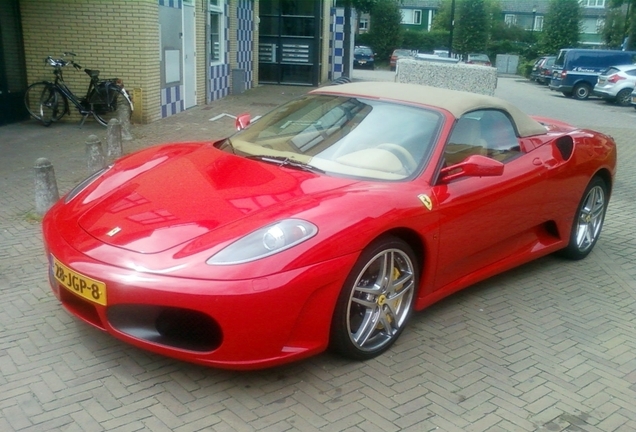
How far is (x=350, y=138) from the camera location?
4230 mm

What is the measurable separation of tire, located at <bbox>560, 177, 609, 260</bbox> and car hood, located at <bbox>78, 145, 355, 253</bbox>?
258 centimetres

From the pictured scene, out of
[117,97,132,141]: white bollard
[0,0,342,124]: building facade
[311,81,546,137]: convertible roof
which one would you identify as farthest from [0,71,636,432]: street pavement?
[0,0,342,124]: building facade

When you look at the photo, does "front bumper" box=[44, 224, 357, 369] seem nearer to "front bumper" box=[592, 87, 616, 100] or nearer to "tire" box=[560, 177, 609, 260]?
"tire" box=[560, 177, 609, 260]

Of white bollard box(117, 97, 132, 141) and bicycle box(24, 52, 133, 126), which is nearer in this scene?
white bollard box(117, 97, 132, 141)

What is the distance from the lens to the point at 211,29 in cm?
1573

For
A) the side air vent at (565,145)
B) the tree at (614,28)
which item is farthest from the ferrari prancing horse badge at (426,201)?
the tree at (614,28)

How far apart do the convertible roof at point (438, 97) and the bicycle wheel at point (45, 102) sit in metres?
7.43

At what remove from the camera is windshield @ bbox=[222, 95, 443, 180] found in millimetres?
4039

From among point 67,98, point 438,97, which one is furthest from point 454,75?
point 438,97

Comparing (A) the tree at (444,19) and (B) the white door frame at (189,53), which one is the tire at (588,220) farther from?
(A) the tree at (444,19)

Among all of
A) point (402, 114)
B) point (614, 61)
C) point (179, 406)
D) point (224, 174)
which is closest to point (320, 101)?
point (402, 114)

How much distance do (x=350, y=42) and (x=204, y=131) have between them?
13702mm

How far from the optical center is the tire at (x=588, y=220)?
5.48 metres

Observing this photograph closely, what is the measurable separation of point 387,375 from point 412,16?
254 feet
